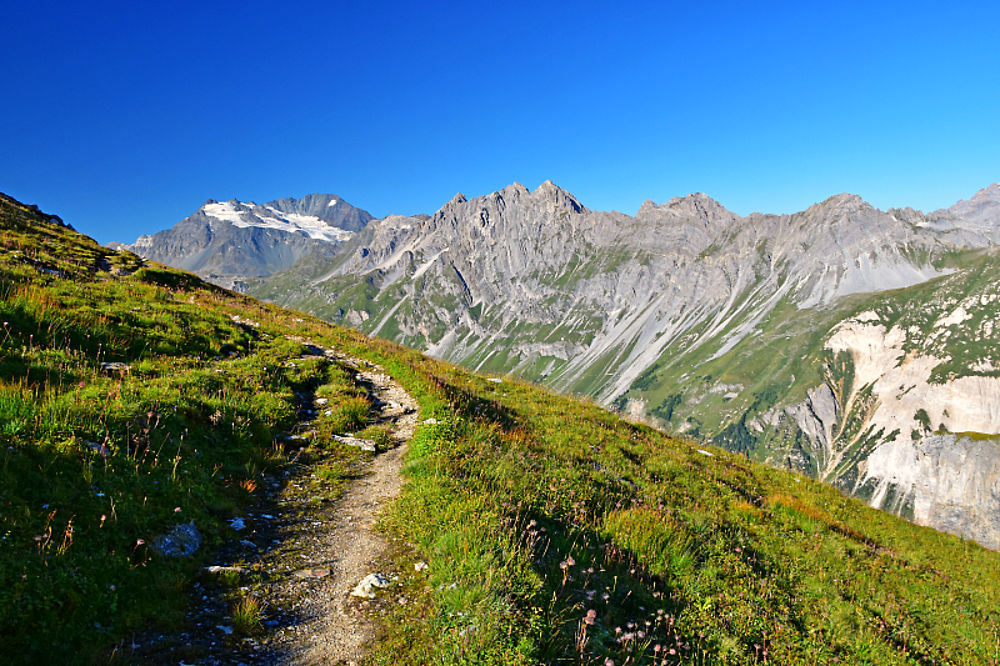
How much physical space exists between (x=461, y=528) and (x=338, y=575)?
2.02 metres

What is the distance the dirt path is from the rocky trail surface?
0.05 feet

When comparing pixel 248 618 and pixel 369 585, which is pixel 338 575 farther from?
pixel 248 618

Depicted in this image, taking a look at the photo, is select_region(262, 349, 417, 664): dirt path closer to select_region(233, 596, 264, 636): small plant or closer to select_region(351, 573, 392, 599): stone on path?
select_region(351, 573, 392, 599): stone on path

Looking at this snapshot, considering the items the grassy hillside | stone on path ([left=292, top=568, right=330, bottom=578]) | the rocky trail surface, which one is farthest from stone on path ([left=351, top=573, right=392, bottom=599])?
stone on path ([left=292, top=568, right=330, bottom=578])

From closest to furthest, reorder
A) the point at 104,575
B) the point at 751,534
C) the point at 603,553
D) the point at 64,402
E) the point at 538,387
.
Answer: the point at 104,575 → the point at 64,402 → the point at 603,553 → the point at 751,534 → the point at 538,387

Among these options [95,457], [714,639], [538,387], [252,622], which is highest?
[538,387]

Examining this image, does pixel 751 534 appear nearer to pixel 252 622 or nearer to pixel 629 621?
pixel 629 621

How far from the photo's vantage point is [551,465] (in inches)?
519

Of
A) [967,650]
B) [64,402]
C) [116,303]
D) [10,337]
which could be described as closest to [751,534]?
[967,650]

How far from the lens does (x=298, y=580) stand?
6.98m

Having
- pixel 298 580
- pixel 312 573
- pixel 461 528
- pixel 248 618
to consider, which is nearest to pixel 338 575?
pixel 312 573

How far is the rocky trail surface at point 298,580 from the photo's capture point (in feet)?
18.2

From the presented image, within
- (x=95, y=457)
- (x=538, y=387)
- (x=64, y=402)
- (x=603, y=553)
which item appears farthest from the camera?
(x=538, y=387)

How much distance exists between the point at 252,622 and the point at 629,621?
5.73m
